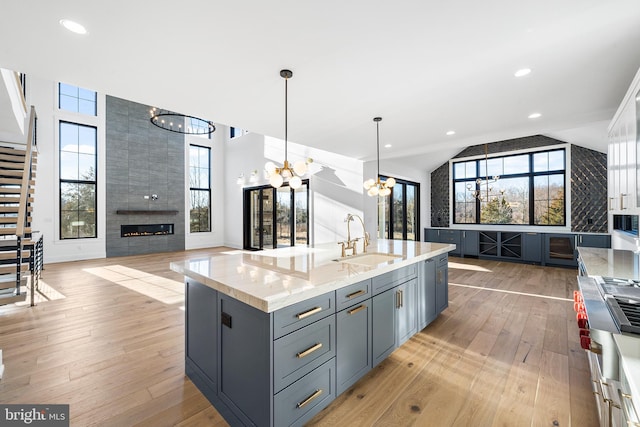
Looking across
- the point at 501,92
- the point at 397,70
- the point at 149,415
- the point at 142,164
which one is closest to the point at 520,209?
the point at 501,92

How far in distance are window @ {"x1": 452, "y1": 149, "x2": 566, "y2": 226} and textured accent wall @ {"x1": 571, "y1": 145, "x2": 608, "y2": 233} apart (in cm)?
24

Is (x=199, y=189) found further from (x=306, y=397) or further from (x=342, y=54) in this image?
(x=306, y=397)

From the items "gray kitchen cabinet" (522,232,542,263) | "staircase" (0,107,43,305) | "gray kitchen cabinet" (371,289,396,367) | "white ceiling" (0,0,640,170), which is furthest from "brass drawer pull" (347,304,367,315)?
"gray kitchen cabinet" (522,232,542,263)

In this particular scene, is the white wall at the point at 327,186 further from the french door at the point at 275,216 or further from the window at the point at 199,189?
the window at the point at 199,189

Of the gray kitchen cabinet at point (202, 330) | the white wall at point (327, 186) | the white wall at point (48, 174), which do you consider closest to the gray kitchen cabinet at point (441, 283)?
the white wall at point (327, 186)

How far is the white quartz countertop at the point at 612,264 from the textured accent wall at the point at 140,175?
31.1 feet

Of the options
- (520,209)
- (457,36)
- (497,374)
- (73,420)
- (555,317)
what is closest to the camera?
(73,420)

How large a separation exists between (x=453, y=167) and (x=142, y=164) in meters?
9.15

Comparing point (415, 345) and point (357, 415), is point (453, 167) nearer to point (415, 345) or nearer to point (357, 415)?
point (415, 345)

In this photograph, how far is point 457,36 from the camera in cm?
198

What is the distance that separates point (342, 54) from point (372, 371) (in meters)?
2.53

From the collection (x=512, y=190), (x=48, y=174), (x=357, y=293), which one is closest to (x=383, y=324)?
(x=357, y=293)

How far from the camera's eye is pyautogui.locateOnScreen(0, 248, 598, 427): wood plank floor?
1.81 metres

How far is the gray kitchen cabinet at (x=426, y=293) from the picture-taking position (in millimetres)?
2869
